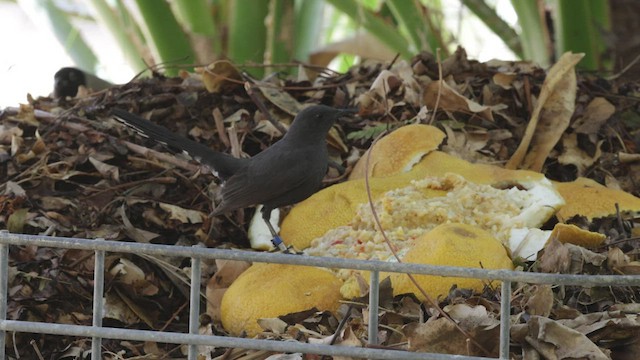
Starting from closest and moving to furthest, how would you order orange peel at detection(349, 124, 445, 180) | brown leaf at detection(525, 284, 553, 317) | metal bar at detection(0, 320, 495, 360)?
1. metal bar at detection(0, 320, 495, 360)
2. brown leaf at detection(525, 284, 553, 317)
3. orange peel at detection(349, 124, 445, 180)

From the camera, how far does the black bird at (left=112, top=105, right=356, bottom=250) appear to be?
2.92 m

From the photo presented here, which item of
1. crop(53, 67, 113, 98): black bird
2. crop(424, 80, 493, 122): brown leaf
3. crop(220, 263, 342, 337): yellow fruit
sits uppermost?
crop(53, 67, 113, 98): black bird

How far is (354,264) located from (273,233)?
1.36m

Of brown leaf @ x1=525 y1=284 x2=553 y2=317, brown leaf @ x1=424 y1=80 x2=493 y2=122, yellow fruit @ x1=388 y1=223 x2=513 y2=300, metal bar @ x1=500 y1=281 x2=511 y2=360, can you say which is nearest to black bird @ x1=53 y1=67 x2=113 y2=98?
brown leaf @ x1=424 y1=80 x2=493 y2=122

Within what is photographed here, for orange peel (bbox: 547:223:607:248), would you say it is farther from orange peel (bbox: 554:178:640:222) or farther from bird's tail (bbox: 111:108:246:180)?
bird's tail (bbox: 111:108:246:180)

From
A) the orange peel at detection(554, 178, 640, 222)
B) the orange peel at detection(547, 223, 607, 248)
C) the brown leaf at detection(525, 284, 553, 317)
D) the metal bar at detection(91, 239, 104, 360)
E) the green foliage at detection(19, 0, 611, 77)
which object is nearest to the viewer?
the metal bar at detection(91, 239, 104, 360)

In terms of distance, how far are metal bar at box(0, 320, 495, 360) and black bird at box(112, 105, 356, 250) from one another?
1196 millimetres

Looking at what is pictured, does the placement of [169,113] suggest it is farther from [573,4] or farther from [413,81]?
[573,4]

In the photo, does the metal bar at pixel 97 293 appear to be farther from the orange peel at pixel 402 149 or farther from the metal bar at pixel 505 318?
the orange peel at pixel 402 149

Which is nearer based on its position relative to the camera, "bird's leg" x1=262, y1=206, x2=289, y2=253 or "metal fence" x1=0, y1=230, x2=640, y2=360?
"metal fence" x1=0, y1=230, x2=640, y2=360

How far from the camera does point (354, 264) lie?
156 cm

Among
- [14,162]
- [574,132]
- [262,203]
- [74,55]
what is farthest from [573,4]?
[74,55]

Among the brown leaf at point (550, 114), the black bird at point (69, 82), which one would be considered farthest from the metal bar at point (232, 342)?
the black bird at point (69, 82)

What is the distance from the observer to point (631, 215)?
9.25 ft
